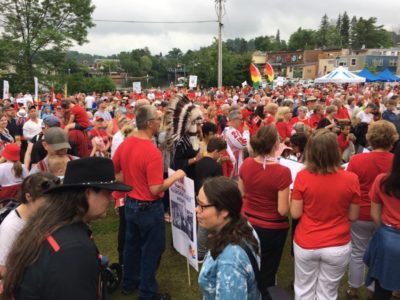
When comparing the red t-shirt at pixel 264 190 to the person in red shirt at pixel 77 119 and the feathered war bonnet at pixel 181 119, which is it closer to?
the feathered war bonnet at pixel 181 119

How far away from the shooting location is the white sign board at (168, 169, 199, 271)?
366 centimetres

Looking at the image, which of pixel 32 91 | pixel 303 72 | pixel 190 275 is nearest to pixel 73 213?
pixel 190 275

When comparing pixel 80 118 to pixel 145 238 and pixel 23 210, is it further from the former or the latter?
pixel 23 210

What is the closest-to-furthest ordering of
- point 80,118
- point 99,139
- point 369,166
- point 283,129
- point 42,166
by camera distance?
point 369,166 < point 42,166 < point 80,118 < point 99,139 < point 283,129

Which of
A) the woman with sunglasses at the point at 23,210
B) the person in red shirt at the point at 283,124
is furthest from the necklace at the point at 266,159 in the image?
the person in red shirt at the point at 283,124

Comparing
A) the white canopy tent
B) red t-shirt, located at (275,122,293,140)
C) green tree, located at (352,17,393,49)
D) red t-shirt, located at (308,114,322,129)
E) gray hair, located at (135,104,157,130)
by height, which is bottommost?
red t-shirt, located at (275,122,293,140)

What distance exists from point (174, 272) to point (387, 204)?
2.72m

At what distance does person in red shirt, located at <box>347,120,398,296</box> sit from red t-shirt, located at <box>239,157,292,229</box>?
781 millimetres

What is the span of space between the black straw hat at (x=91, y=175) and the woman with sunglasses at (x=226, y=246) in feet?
1.74

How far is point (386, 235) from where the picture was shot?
285cm

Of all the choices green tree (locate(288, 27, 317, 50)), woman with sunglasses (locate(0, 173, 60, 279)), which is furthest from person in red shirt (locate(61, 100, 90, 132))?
green tree (locate(288, 27, 317, 50))

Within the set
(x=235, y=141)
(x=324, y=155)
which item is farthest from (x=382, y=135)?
(x=235, y=141)

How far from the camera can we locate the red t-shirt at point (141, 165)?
10.6ft

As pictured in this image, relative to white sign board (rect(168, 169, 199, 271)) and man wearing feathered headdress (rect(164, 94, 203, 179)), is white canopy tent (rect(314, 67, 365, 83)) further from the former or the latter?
white sign board (rect(168, 169, 199, 271))
